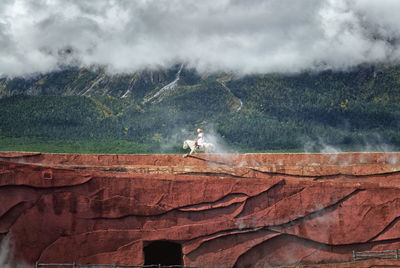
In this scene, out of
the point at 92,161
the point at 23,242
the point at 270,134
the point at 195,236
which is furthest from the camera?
the point at 270,134

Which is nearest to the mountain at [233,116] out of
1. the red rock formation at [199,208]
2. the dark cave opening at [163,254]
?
the dark cave opening at [163,254]

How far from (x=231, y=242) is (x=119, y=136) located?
1060 inches

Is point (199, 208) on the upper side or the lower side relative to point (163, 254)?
upper

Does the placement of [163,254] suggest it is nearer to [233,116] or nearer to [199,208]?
[199,208]

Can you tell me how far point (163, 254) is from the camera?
14312mm

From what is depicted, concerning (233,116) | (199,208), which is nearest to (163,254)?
(199,208)

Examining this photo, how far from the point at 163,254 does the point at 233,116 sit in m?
28.4

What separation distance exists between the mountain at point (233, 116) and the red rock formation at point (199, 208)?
20972 millimetres

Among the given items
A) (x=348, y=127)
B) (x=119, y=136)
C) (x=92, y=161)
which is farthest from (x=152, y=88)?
(x=92, y=161)

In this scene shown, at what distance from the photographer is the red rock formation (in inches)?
466

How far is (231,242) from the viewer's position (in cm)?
1276

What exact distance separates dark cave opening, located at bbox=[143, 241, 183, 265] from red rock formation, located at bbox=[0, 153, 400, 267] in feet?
5.86

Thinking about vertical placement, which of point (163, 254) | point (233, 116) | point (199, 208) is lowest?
point (163, 254)

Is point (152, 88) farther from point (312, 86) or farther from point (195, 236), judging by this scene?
point (195, 236)
